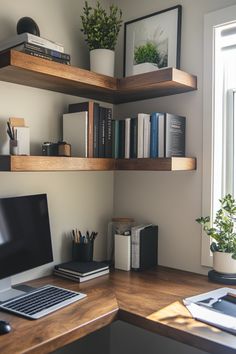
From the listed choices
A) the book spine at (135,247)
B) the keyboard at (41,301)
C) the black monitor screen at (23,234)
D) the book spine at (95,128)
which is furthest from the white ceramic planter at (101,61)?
the keyboard at (41,301)

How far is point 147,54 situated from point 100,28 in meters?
0.29

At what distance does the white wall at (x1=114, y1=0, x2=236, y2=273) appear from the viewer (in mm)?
1939

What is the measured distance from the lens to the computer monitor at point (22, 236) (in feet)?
5.20

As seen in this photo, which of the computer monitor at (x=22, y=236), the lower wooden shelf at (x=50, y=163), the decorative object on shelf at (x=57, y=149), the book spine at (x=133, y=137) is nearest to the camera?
the lower wooden shelf at (x=50, y=163)

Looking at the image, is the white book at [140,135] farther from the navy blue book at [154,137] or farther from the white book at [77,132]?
the white book at [77,132]

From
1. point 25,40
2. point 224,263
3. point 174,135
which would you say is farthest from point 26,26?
point 224,263

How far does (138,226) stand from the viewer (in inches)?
81.5

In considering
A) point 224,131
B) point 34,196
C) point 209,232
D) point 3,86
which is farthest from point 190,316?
point 3,86

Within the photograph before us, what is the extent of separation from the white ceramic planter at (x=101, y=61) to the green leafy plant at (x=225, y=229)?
899 millimetres

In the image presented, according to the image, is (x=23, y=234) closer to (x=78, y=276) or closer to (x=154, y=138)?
(x=78, y=276)

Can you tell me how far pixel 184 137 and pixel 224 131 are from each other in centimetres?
21

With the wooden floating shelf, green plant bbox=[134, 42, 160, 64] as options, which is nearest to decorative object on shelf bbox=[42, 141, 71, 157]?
the wooden floating shelf

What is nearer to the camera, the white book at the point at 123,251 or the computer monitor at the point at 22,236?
the computer monitor at the point at 22,236

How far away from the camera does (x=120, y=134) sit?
200 centimetres
